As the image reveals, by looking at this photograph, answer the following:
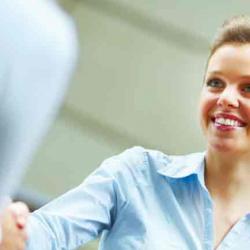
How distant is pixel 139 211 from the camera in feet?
3.98

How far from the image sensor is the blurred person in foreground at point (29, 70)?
484 millimetres

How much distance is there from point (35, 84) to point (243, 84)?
840 mm

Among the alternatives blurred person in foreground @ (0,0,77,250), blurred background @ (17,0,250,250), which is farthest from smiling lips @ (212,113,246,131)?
blurred background @ (17,0,250,250)

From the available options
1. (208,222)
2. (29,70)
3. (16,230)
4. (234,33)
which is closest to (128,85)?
(234,33)

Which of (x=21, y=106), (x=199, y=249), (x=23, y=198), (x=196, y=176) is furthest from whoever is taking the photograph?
(x=23, y=198)

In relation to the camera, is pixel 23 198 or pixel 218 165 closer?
pixel 218 165

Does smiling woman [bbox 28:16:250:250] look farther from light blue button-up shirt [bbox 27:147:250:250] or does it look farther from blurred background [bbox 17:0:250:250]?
blurred background [bbox 17:0:250:250]

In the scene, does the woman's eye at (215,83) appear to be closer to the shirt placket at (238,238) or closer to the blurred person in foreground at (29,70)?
the shirt placket at (238,238)

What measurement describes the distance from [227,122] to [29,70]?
2.66ft

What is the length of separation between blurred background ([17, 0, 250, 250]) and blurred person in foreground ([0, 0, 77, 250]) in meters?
2.59

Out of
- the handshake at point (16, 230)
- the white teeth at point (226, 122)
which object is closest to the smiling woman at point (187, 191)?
the white teeth at point (226, 122)

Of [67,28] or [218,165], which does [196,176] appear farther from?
[67,28]

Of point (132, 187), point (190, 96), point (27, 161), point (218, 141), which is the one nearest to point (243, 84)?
point (218, 141)

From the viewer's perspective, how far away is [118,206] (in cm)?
123
